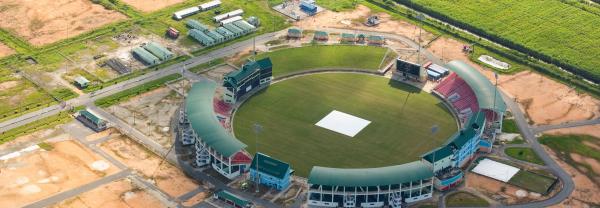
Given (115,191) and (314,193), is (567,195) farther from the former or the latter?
(115,191)

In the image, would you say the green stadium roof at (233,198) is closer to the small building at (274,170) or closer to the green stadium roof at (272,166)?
the small building at (274,170)

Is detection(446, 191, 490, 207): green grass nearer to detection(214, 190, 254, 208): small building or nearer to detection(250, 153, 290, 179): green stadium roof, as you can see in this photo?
detection(250, 153, 290, 179): green stadium roof

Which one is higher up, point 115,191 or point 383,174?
point 383,174

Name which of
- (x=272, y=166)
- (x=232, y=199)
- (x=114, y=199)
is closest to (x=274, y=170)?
(x=272, y=166)

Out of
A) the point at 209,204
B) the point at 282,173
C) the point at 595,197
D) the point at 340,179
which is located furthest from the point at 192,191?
the point at 595,197

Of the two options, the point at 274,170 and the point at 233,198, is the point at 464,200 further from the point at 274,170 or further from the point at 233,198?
the point at 233,198

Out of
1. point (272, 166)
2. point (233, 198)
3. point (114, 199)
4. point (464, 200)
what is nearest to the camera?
point (233, 198)
